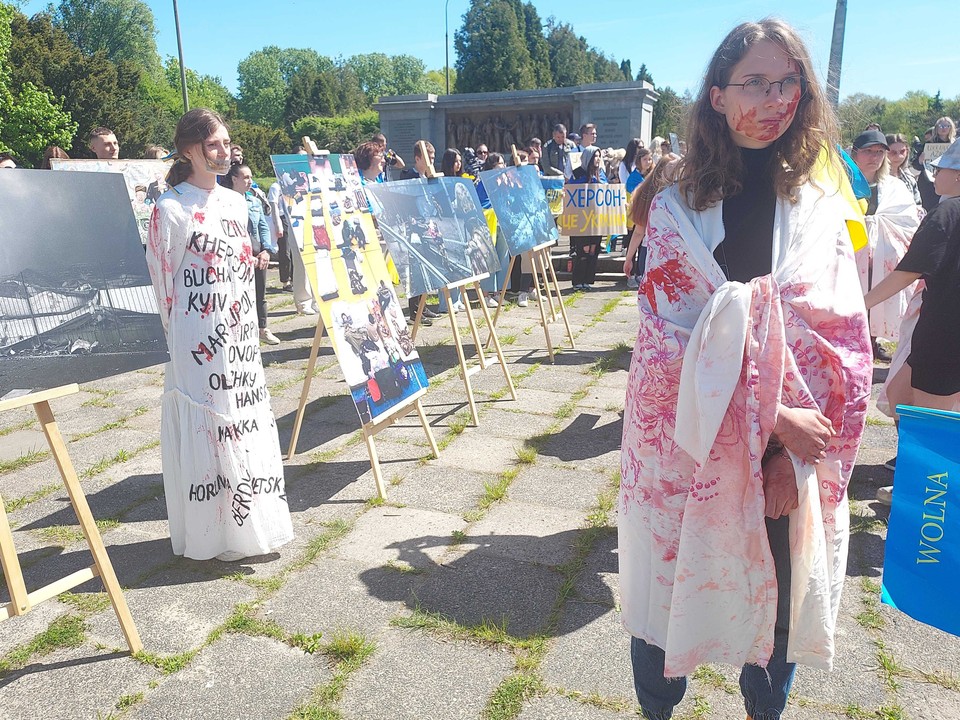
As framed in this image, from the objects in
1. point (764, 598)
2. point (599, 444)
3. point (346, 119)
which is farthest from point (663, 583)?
point (346, 119)

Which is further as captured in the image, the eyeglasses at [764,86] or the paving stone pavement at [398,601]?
the paving stone pavement at [398,601]

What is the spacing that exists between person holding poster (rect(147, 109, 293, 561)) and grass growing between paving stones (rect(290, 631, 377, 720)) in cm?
81

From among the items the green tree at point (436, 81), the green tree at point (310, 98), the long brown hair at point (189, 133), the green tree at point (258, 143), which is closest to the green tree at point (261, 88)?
the green tree at point (436, 81)

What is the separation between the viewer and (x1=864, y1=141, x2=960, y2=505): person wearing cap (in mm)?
3035

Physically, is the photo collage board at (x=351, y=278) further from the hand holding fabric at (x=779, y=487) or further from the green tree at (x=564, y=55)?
the green tree at (x=564, y=55)

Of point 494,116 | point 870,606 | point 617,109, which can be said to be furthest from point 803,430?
point 494,116

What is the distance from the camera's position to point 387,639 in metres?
2.75

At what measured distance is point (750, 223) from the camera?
175 centimetres

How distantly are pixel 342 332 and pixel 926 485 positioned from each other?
2845 millimetres

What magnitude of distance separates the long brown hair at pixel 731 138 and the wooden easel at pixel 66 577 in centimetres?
202

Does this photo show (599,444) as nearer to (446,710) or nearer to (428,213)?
(428,213)

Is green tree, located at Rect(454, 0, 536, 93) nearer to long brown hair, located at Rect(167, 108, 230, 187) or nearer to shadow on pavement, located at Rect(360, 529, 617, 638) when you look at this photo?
long brown hair, located at Rect(167, 108, 230, 187)

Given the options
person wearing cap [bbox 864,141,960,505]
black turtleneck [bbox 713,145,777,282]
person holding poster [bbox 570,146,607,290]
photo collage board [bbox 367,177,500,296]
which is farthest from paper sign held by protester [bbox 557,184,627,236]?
black turtleneck [bbox 713,145,777,282]

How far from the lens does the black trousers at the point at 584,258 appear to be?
408 inches
